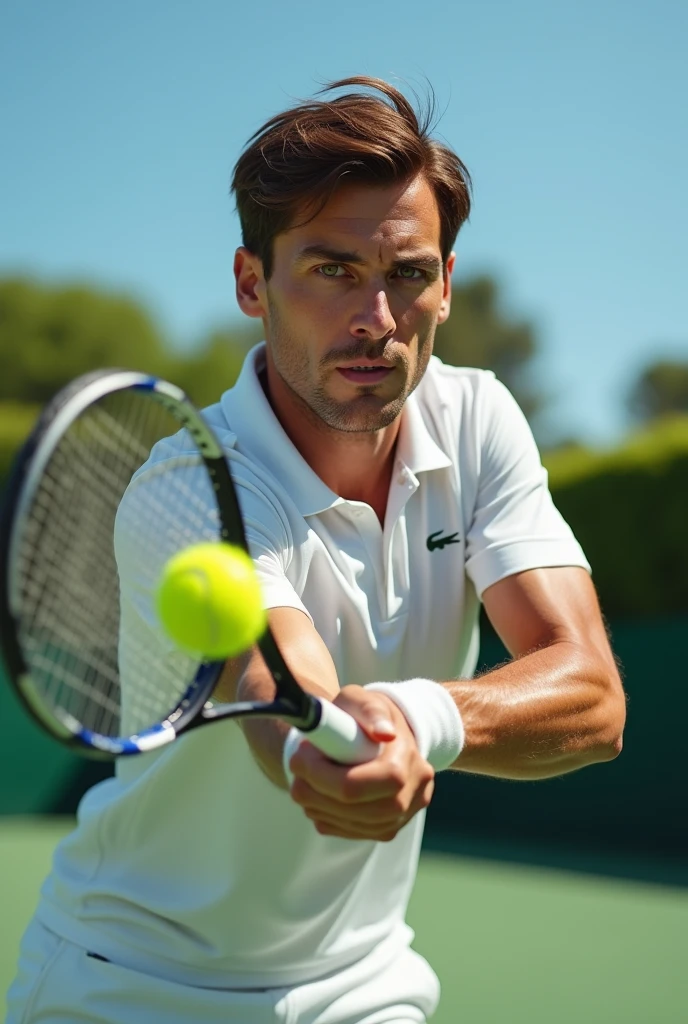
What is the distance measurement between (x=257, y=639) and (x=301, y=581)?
48 centimetres

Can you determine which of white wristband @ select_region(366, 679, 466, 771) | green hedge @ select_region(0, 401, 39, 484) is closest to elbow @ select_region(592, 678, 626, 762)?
white wristband @ select_region(366, 679, 466, 771)

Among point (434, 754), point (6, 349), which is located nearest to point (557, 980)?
point (434, 754)

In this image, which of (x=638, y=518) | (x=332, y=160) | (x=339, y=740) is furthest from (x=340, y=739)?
(x=638, y=518)

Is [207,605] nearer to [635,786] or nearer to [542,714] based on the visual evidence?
[542,714]

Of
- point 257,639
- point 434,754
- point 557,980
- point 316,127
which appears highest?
point 316,127

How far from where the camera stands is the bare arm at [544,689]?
186 centimetres

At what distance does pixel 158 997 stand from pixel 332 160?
140cm

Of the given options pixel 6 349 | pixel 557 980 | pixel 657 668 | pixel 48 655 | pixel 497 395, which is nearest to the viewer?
pixel 48 655

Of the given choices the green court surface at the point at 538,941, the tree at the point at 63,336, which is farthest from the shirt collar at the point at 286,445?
the tree at the point at 63,336

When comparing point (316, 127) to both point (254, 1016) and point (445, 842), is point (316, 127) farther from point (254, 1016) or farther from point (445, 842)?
point (445, 842)

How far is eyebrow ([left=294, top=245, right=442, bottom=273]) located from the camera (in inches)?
84.2

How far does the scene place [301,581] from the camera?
85.5 inches

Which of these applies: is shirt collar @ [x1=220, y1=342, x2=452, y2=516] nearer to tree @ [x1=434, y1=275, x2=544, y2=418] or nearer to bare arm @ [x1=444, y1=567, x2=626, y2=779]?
bare arm @ [x1=444, y1=567, x2=626, y2=779]

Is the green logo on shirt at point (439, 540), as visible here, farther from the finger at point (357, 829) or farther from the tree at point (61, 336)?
the tree at point (61, 336)
